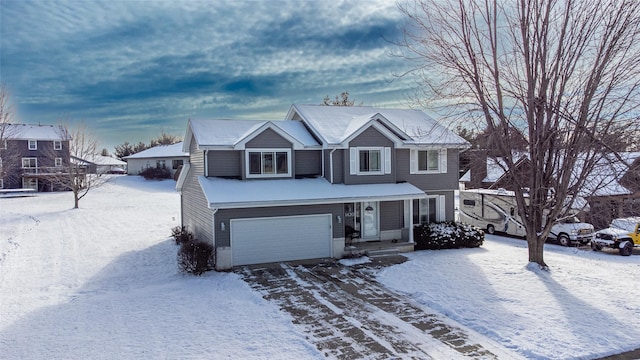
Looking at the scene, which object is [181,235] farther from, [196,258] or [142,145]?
[142,145]

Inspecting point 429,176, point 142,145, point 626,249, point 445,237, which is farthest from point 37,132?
point 626,249

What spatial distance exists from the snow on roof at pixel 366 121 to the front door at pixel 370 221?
11.4ft

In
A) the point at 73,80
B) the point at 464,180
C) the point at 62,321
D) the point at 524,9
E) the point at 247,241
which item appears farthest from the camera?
the point at 464,180

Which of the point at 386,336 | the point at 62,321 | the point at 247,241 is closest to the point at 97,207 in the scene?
the point at 247,241

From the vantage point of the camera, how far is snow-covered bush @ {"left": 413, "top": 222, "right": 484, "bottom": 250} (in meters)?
19.7

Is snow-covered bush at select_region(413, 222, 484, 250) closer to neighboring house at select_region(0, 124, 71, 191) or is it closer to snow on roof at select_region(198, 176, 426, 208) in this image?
snow on roof at select_region(198, 176, 426, 208)

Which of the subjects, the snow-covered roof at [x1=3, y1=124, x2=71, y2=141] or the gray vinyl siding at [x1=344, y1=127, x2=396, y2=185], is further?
the snow-covered roof at [x1=3, y1=124, x2=71, y2=141]

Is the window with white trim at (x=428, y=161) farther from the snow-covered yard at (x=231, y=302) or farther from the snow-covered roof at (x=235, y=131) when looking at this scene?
the snow-covered roof at (x=235, y=131)

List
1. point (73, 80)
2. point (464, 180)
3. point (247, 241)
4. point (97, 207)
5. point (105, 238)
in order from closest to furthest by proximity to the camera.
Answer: point (247, 241) → point (105, 238) → point (73, 80) → point (97, 207) → point (464, 180)

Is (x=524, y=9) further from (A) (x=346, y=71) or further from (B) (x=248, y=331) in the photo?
(B) (x=248, y=331)

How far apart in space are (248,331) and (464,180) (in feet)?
105

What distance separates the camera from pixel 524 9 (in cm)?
1443

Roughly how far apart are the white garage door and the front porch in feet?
3.76

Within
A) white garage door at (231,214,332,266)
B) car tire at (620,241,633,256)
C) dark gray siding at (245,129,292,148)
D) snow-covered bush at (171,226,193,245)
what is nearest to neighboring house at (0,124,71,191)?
snow-covered bush at (171,226,193,245)
